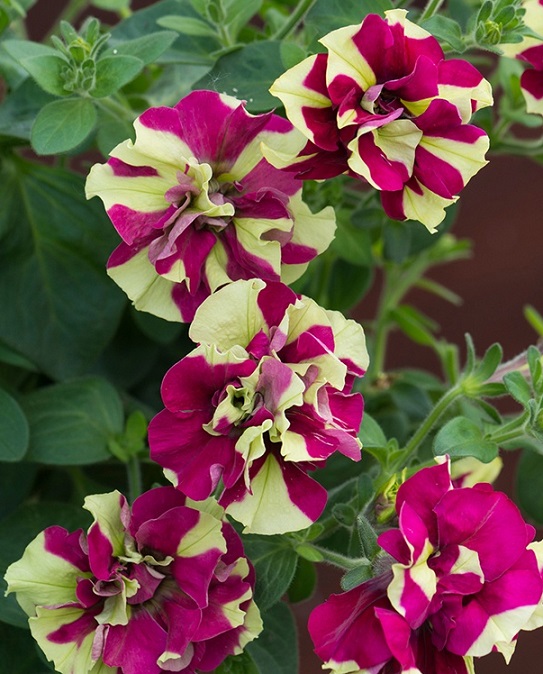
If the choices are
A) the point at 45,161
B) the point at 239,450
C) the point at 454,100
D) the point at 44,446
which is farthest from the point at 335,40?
the point at 45,161

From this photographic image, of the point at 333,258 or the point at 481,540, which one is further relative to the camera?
the point at 333,258

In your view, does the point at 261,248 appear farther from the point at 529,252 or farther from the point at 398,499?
the point at 529,252

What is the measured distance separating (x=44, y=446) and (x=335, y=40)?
29 cm

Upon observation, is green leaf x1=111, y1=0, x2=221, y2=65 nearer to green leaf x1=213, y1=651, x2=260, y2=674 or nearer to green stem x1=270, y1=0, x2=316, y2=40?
green stem x1=270, y1=0, x2=316, y2=40

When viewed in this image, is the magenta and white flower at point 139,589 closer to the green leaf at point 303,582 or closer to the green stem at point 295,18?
the green leaf at point 303,582

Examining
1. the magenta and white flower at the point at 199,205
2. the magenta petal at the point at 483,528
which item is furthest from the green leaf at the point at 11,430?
the magenta petal at the point at 483,528

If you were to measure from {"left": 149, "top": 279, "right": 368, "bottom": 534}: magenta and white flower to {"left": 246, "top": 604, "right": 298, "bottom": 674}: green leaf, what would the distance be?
16 cm

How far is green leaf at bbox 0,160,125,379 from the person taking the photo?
2.06 feet

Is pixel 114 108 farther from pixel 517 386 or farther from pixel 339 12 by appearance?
pixel 517 386

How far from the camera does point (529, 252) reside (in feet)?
4.10

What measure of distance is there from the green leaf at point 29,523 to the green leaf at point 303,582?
124 mm

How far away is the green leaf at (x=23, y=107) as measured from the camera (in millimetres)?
588

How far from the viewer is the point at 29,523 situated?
0.58 meters

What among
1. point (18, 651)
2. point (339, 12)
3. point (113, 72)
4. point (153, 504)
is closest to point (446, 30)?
point (339, 12)
